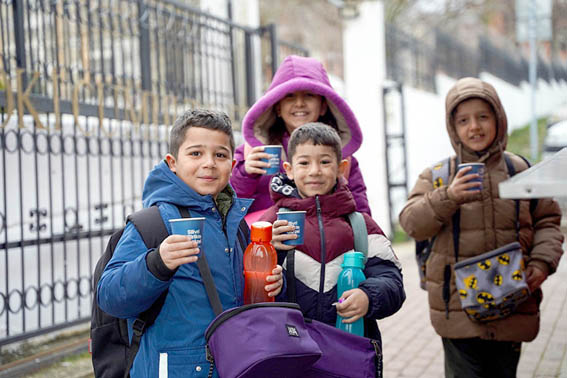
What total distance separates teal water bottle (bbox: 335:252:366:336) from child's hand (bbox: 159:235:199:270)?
71cm

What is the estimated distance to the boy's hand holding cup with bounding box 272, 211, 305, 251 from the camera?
2.48 metres

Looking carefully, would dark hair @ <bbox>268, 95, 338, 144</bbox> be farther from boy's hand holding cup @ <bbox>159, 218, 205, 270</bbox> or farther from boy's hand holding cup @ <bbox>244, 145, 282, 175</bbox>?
boy's hand holding cup @ <bbox>159, 218, 205, 270</bbox>

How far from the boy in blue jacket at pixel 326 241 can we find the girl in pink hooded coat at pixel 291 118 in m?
0.33

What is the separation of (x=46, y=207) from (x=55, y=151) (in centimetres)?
51

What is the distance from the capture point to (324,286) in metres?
2.61

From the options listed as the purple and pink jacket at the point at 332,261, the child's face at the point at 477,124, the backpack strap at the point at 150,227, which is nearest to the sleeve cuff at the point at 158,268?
the backpack strap at the point at 150,227

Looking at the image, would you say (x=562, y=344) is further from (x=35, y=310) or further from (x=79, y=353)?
(x=35, y=310)

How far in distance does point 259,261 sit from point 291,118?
1.13m

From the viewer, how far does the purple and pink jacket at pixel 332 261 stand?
8.41ft

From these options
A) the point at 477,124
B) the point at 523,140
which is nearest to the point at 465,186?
the point at 477,124

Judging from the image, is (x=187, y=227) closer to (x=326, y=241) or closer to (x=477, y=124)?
(x=326, y=241)

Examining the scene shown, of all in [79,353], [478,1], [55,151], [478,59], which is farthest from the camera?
[478,1]

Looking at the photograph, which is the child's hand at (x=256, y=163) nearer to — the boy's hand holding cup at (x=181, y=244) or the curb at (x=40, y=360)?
the boy's hand holding cup at (x=181, y=244)

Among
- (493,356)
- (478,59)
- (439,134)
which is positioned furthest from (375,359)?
(478,59)
